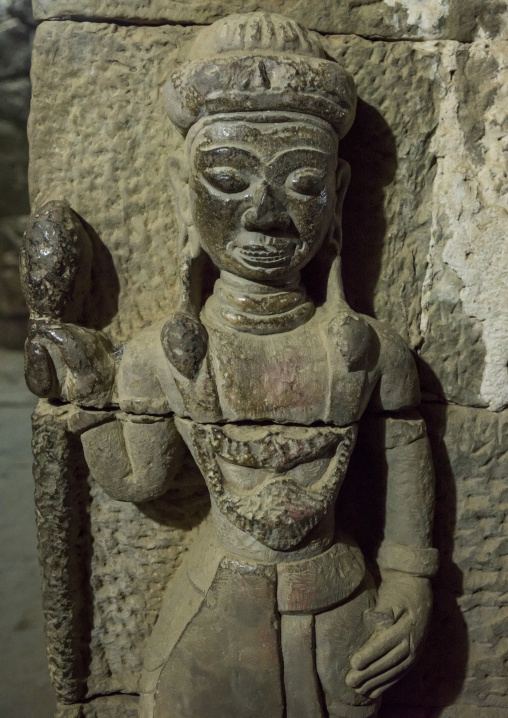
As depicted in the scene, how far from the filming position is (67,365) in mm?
1437

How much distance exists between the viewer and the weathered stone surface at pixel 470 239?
1.49m

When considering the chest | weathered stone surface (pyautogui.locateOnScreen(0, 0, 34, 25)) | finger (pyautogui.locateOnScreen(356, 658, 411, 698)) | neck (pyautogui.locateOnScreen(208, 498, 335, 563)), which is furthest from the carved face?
weathered stone surface (pyautogui.locateOnScreen(0, 0, 34, 25))

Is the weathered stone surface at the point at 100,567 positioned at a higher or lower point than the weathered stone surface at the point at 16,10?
lower

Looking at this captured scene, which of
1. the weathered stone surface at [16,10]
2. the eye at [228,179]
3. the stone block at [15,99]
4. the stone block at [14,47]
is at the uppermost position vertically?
the weathered stone surface at [16,10]

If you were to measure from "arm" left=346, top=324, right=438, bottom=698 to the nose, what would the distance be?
0.39 m

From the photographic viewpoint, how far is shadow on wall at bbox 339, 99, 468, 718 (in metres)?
1.52

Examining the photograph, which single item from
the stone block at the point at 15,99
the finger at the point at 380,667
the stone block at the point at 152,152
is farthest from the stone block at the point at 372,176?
the stone block at the point at 15,99

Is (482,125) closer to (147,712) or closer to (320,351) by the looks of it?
(320,351)

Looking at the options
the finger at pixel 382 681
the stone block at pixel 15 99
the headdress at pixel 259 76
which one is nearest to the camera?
the headdress at pixel 259 76

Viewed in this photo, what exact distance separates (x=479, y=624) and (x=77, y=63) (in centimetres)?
173

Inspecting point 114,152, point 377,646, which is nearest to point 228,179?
point 114,152

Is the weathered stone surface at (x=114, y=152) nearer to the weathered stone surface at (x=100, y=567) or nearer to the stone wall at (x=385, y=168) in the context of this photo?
the stone wall at (x=385, y=168)

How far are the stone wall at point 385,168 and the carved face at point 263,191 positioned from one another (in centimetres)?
23

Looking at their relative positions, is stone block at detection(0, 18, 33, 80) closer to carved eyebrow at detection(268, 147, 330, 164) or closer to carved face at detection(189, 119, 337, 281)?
carved face at detection(189, 119, 337, 281)
